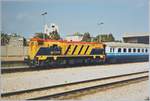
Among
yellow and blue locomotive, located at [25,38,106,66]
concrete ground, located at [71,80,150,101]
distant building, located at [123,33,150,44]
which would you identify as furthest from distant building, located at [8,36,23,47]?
distant building, located at [123,33,150,44]

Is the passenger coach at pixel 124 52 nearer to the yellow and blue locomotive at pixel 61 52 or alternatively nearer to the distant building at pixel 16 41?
the yellow and blue locomotive at pixel 61 52

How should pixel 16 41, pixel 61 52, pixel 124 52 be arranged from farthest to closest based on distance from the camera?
pixel 124 52
pixel 16 41
pixel 61 52

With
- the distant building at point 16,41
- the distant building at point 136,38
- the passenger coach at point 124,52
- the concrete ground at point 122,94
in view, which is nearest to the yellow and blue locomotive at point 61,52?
the passenger coach at point 124,52

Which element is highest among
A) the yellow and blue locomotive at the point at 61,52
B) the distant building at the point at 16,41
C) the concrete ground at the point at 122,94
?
the distant building at the point at 16,41

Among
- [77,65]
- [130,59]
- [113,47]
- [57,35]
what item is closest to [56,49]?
[77,65]

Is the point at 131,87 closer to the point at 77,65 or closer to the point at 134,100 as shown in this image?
the point at 134,100

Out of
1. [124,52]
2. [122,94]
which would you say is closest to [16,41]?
[124,52]

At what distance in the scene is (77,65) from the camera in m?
22.2

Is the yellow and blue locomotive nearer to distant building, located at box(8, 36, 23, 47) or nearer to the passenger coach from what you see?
the passenger coach

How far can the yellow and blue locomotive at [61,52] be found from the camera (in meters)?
19.7

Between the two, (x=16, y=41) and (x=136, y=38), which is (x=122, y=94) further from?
(x=136, y=38)

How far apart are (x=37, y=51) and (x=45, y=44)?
0.79 metres

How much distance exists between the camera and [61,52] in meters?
20.9

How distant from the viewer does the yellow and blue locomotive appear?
64.5ft
